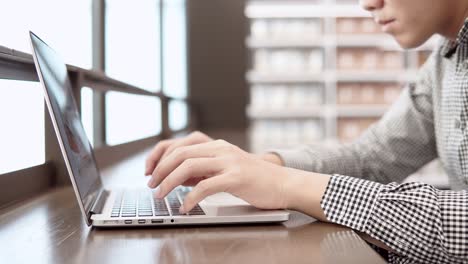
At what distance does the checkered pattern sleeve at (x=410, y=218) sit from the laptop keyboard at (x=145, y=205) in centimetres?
21

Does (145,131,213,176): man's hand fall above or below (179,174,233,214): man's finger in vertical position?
above

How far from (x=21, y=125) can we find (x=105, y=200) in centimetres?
63

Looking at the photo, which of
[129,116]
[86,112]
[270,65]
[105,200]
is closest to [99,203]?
[105,200]

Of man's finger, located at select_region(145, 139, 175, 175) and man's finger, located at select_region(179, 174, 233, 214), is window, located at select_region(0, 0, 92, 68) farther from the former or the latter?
man's finger, located at select_region(179, 174, 233, 214)

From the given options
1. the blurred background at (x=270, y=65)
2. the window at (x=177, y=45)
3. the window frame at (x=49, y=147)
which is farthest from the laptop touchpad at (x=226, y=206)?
the window at (x=177, y=45)

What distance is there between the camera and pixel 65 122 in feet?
2.89

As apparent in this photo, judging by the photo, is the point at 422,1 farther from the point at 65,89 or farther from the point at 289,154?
the point at 65,89

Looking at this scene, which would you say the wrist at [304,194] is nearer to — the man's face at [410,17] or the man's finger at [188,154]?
the man's finger at [188,154]

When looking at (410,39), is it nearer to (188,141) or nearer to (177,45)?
(188,141)

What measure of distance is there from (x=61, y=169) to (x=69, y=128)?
0.49m

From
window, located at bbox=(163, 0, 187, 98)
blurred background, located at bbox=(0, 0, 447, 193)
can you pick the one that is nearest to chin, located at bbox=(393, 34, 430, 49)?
blurred background, located at bbox=(0, 0, 447, 193)

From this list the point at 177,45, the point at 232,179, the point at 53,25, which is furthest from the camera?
the point at 177,45

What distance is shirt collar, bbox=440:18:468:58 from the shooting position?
1.15 metres

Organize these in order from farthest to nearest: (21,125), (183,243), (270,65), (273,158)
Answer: (270,65) < (21,125) < (273,158) < (183,243)
